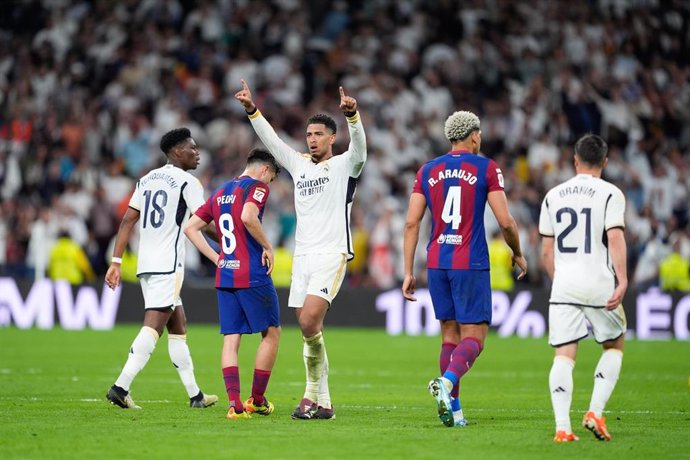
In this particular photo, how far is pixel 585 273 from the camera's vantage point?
9281 millimetres

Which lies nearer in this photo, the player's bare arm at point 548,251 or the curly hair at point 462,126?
the player's bare arm at point 548,251

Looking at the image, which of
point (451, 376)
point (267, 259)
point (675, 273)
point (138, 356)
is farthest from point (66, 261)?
point (451, 376)

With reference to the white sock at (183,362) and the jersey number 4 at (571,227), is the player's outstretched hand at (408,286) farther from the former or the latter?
the white sock at (183,362)

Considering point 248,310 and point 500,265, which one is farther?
point 500,265

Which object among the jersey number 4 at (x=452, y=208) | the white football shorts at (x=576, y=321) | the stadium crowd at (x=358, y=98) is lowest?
the white football shorts at (x=576, y=321)

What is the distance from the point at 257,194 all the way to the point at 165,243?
128 centimetres

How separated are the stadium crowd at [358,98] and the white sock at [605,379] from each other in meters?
16.0

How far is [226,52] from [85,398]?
18845mm

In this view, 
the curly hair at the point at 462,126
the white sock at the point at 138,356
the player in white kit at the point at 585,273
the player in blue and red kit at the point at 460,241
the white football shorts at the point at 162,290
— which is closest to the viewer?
the player in white kit at the point at 585,273

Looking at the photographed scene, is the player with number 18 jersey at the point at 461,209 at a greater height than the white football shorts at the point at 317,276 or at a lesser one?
greater

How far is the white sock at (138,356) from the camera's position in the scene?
11511 millimetres

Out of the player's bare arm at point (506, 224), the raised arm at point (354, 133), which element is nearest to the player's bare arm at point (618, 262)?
the player's bare arm at point (506, 224)

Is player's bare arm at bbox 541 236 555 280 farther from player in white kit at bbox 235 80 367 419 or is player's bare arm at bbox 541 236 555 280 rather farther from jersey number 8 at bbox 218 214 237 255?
jersey number 8 at bbox 218 214 237 255

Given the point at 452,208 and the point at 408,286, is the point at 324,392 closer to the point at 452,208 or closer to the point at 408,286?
the point at 408,286
